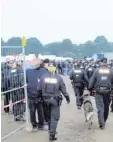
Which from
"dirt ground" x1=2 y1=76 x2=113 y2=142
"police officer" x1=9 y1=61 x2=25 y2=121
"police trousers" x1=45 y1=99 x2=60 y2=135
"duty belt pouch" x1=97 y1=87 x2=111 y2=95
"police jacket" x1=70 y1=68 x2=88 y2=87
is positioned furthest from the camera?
"police jacket" x1=70 y1=68 x2=88 y2=87

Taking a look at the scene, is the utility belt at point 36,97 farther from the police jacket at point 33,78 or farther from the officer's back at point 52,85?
the officer's back at point 52,85

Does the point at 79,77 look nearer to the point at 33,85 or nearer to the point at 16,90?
the point at 33,85

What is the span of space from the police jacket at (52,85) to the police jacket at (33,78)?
0.96 meters

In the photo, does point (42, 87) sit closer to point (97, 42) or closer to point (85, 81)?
point (85, 81)

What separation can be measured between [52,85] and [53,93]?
0.17 m

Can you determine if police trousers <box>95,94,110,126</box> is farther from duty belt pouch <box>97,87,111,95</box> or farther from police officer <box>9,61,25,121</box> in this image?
police officer <box>9,61,25,121</box>

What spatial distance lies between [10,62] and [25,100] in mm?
962

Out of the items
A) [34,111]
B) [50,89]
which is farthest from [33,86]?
[50,89]

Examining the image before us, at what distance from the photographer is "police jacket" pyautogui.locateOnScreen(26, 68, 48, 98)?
870 centimetres

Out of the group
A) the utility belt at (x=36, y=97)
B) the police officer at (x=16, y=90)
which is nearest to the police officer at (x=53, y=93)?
the utility belt at (x=36, y=97)

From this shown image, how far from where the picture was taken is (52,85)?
Answer: 25.1ft

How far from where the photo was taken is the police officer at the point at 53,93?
7656 millimetres

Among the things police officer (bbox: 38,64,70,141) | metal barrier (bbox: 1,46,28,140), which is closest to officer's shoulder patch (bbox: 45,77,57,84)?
police officer (bbox: 38,64,70,141)

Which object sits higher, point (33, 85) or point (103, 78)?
point (103, 78)
